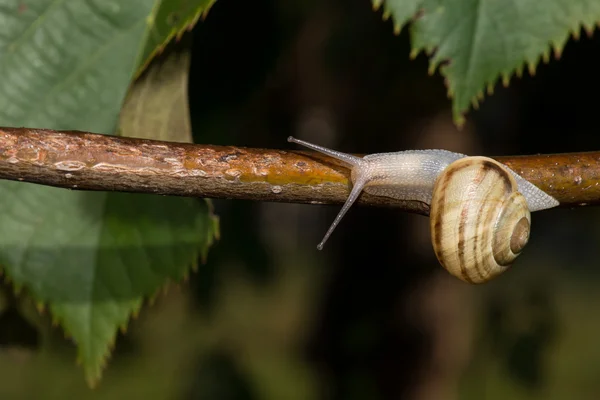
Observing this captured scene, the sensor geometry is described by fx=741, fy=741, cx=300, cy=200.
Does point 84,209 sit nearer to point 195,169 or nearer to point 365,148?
point 195,169

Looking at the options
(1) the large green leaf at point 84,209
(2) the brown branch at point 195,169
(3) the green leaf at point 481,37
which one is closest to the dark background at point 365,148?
(1) the large green leaf at point 84,209

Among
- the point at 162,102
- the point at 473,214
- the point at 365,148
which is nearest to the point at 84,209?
the point at 162,102

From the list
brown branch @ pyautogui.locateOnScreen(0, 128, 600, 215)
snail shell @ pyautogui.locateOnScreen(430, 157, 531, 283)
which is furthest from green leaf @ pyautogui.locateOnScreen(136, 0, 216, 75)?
snail shell @ pyautogui.locateOnScreen(430, 157, 531, 283)

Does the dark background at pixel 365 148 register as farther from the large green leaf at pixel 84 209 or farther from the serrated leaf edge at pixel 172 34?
the serrated leaf edge at pixel 172 34

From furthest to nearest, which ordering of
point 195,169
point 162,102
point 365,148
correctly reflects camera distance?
1. point 365,148
2. point 162,102
3. point 195,169

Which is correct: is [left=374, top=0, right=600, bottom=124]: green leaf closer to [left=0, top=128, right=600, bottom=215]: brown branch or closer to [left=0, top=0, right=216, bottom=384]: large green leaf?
[left=0, top=128, right=600, bottom=215]: brown branch
